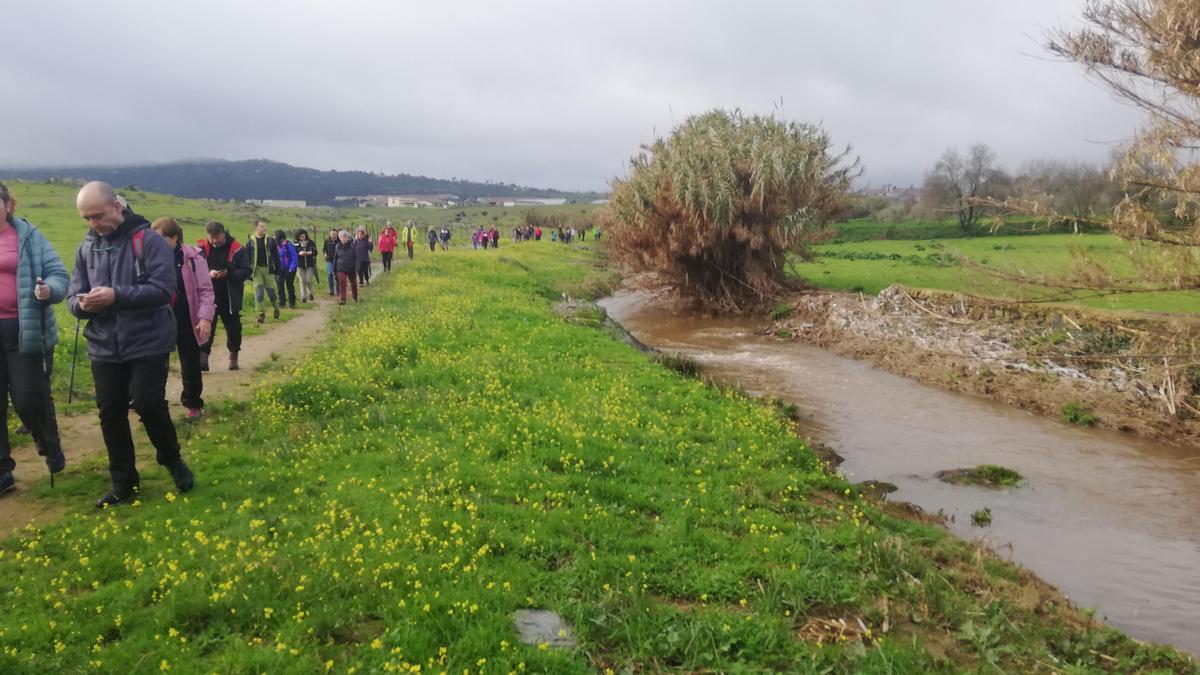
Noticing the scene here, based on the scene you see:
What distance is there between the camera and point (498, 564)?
20.1 feet

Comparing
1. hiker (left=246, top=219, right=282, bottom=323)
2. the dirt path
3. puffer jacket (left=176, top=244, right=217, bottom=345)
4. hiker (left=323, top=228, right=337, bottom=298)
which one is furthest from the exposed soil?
hiker (left=323, top=228, right=337, bottom=298)

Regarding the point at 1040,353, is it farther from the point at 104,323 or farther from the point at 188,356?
the point at 104,323

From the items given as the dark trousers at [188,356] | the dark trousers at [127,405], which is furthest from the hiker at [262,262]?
the dark trousers at [127,405]

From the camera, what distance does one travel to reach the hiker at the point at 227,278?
12.1 m

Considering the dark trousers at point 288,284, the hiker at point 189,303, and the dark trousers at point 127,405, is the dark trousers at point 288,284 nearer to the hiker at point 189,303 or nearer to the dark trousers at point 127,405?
the hiker at point 189,303

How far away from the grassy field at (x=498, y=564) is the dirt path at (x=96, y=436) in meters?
0.31

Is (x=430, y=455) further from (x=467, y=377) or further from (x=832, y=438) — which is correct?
(x=832, y=438)

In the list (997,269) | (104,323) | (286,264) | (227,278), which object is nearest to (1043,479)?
(997,269)

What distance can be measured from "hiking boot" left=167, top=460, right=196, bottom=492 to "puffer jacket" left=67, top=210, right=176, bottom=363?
4.02 feet

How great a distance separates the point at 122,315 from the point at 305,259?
55.1 feet

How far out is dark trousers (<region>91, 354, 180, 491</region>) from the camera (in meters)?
6.23

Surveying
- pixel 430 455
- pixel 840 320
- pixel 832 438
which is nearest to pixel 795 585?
pixel 430 455

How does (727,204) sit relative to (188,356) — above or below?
above

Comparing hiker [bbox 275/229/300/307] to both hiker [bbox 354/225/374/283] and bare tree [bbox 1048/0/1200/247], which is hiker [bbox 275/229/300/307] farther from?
bare tree [bbox 1048/0/1200/247]
